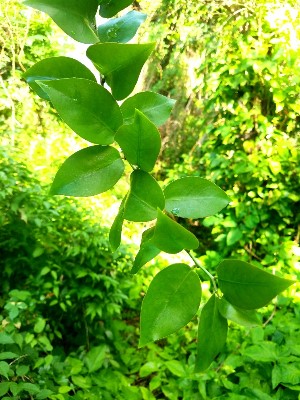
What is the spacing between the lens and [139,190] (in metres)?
0.19

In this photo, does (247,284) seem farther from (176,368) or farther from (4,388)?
(176,368)

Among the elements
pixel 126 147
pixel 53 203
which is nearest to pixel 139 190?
pixel 126 147

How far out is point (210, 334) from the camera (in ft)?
0.61

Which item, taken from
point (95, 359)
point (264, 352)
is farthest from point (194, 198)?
point (95, 359)

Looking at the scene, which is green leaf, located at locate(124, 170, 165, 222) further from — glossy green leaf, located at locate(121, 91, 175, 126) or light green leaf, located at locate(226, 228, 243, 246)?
light green leaf, located at locate(226, 228, 243, 246)

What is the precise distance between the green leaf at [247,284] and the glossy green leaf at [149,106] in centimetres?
10

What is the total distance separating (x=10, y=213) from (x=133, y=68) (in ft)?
5.41

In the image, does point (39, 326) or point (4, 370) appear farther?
point (39, 326)

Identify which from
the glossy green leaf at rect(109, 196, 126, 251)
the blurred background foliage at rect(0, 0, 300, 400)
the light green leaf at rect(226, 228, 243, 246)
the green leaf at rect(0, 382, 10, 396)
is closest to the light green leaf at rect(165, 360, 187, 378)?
the blurred background foliage at rect(0, 0, 300, 400)

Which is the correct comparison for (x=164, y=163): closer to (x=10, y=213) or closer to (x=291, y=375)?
(x=10, y=213)

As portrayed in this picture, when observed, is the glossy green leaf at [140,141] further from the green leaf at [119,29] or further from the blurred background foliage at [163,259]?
the blurred background foliage at [163,259]

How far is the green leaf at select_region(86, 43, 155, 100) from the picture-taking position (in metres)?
0.19

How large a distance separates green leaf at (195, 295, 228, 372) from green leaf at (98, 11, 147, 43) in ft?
0.54

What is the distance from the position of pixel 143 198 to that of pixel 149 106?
69 mm
